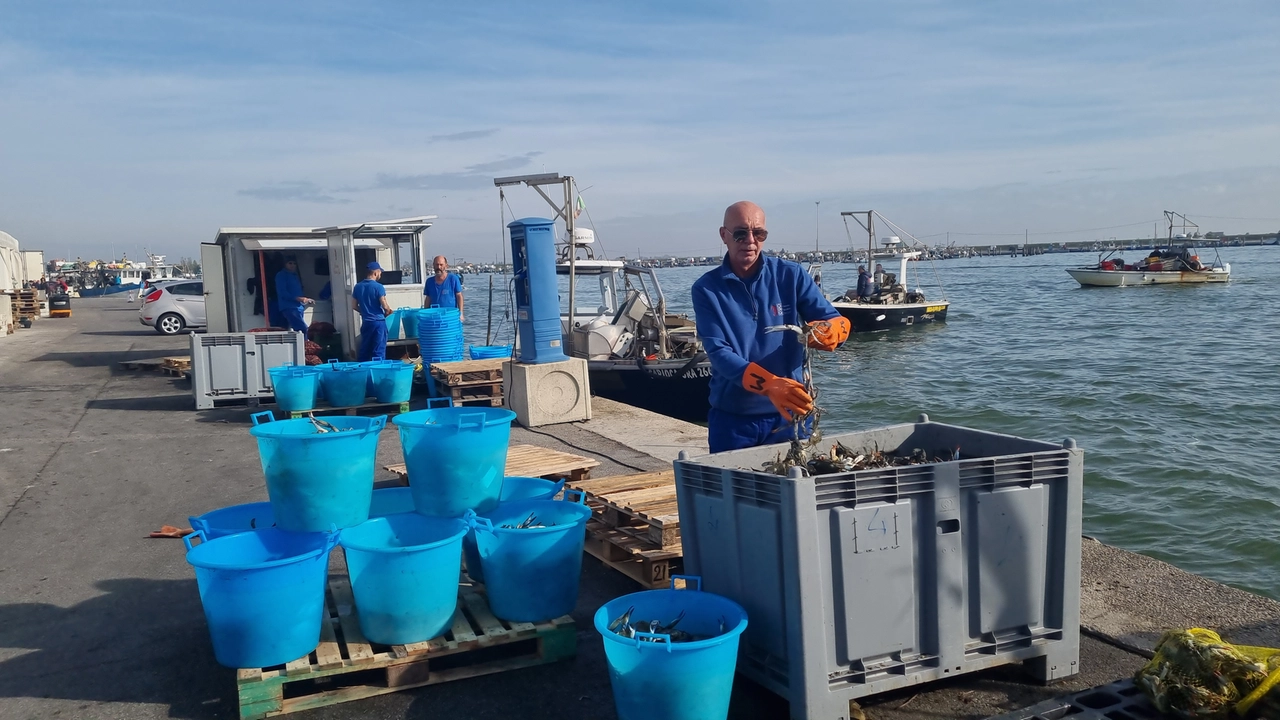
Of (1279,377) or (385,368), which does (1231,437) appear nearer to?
(1279,377)

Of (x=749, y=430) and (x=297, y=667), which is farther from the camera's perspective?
(x=749, y=430)

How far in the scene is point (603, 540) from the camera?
4754mm

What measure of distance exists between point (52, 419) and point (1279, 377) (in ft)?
70.6

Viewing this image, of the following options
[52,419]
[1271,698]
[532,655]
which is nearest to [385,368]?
[52,419]

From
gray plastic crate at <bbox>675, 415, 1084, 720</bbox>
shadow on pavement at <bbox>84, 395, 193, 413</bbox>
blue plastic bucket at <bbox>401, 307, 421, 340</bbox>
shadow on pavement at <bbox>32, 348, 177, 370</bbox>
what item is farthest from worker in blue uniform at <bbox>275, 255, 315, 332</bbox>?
gray plastic crate at <bbox>675, 415, 1084, 720</bbox>

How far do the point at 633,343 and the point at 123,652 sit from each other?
9874 mm

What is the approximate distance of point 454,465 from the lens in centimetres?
421

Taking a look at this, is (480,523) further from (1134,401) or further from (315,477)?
(1134,401)

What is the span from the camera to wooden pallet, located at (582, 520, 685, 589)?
14.3 feet

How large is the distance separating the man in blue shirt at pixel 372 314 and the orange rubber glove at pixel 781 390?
859cm

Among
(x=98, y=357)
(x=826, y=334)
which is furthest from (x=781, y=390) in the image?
(x=98, y=357)

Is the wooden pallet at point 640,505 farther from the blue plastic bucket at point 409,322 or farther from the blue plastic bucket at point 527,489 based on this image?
the blue plastic bucket at point 409,322

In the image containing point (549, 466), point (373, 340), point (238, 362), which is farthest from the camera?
point (373, 340)

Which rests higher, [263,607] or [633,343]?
[633,343]
